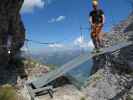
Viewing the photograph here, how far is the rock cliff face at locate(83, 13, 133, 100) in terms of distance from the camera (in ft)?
48.4

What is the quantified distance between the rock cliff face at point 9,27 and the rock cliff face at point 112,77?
6.00m

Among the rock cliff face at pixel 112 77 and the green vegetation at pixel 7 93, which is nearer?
the green vegetation at pixel 7 93

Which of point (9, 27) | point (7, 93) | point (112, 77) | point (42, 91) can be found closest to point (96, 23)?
point (112, 77)

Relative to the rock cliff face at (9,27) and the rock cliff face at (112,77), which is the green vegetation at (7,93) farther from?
the rock cliff face at (9,27)

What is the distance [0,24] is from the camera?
59.6ft

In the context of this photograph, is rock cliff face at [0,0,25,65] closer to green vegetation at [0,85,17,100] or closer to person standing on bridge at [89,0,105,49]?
green vegetation at [0,85,17,100]

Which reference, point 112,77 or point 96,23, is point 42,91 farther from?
point 96,23

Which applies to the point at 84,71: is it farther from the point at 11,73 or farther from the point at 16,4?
the point at 16,4

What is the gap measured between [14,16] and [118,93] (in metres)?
8.97

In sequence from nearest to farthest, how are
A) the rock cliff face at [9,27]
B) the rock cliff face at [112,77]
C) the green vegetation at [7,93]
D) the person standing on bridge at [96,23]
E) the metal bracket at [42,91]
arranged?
the green vegetation at [7,93]
the rock cliff face at [112,77]
the metal bracket at [42,91]
the person standing on bridge at [96,23]
the rock cliff face at [9,27]

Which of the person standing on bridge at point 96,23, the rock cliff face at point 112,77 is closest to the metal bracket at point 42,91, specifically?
the rock cliff face at point 112,77

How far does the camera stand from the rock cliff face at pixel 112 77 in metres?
14.8

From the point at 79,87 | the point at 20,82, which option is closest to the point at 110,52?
the point at 79,87

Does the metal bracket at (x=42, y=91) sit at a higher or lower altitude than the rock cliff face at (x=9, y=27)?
lower
